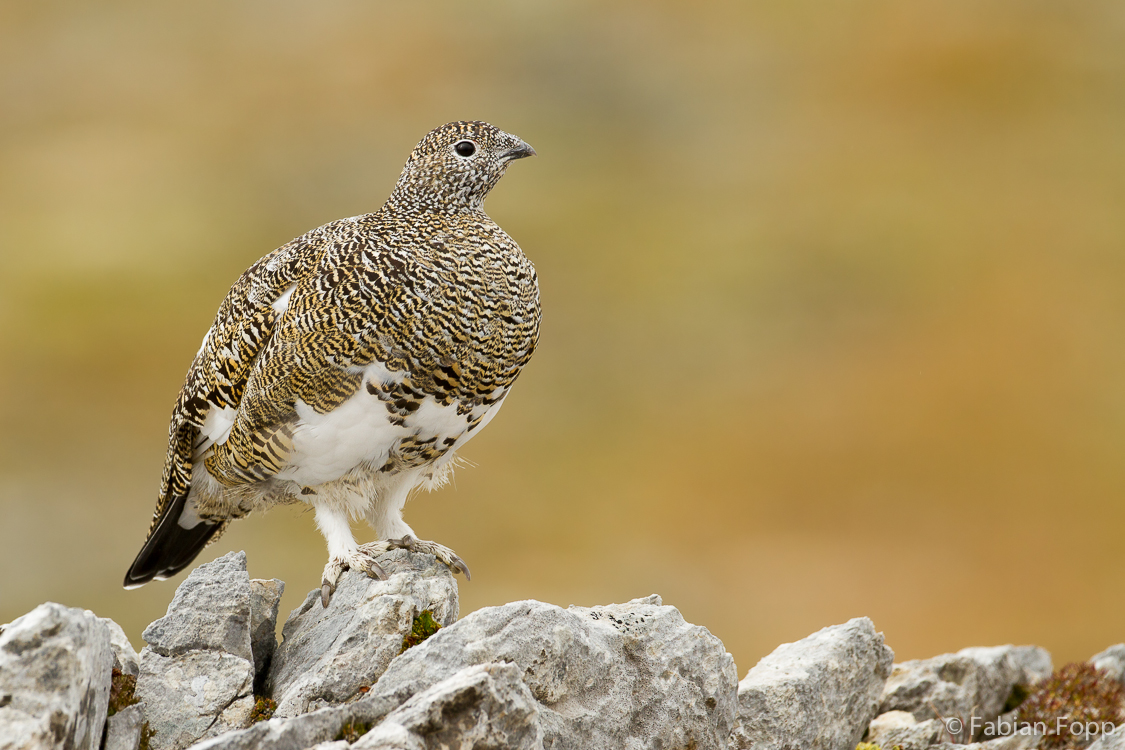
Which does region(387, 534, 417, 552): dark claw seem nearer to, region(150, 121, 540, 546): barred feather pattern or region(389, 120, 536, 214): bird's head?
region(150, 121, 540, 546): barred feather pattern

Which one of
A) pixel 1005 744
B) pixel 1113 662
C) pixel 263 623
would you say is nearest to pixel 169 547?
pixel 263 623

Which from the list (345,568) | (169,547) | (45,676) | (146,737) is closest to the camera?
(45,676)

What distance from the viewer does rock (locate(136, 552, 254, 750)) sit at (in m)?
4.26

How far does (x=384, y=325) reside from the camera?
4.81 m

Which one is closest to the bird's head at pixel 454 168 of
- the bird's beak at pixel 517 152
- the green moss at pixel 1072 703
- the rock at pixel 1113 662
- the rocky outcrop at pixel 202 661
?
the bird's beak at pixel 517 152

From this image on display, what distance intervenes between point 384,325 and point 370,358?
0.53 feet

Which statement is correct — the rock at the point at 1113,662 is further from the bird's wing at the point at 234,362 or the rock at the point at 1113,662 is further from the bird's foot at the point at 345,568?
the bird's wing at the point at 234,362

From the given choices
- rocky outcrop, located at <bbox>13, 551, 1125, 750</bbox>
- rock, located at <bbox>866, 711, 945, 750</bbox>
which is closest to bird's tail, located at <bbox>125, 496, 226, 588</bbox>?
rocky outcrop, located at <bbox>13, 551, 1125, 750</bbox>

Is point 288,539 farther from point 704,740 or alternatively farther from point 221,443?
point 704,740

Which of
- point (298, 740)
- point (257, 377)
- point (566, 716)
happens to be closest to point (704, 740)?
point (566, 716)

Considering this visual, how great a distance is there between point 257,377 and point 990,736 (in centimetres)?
435

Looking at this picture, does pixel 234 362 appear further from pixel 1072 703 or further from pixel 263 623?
pixel 1072 703

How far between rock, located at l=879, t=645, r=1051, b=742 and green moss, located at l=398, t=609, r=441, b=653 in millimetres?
2741

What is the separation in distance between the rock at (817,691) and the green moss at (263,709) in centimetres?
203
